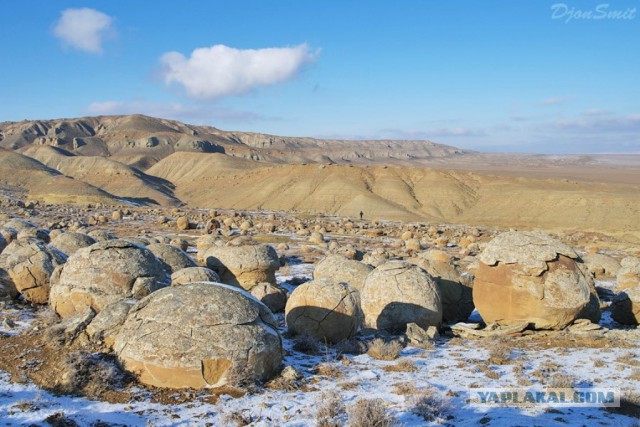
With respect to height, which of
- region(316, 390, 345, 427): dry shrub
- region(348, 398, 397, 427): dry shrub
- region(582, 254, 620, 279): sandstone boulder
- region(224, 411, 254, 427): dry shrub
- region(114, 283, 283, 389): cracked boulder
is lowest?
region(582, 254, 620, 279): sandstone boulder

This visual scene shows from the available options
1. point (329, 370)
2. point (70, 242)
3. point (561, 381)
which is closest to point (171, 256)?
point (70, 242)

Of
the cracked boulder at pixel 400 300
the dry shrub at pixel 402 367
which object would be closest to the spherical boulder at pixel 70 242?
the cracked boulder at pixel 400 300

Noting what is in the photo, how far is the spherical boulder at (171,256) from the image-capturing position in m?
14.3

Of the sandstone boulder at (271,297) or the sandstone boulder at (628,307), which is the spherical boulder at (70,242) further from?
the sandstone boulder at (628,307)

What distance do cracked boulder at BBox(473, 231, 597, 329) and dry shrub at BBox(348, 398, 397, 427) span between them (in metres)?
6.11

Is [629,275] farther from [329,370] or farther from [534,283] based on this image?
[329,370]

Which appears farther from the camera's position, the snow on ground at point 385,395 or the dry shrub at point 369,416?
the snow on ground at point 385,395

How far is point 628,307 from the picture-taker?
12961mm

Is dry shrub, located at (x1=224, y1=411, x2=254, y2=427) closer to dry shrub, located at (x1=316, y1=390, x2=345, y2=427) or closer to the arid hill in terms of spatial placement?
dry shrub, located at (x1=316, y1=390, x2=345, y2=427)

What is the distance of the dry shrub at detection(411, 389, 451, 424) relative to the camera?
6.85 meters

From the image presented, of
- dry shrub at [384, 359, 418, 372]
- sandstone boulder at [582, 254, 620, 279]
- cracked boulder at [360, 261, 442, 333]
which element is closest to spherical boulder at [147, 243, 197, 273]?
cracked boulder at [360, 261, 442, 333]

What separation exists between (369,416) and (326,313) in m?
4.30

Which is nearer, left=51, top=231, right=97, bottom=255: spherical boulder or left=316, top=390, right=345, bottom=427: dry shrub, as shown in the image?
left=316, top=390, right=345, bottom=427: dry shrub

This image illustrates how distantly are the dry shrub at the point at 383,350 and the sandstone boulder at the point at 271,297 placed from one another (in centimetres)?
419
